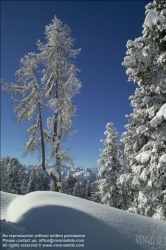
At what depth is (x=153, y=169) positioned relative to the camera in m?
7.83

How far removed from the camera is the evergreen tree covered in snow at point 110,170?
728 inches

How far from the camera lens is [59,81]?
40.5 feet

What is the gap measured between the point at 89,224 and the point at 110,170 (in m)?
14.5

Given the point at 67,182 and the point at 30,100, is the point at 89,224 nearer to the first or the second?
the point at 30,100

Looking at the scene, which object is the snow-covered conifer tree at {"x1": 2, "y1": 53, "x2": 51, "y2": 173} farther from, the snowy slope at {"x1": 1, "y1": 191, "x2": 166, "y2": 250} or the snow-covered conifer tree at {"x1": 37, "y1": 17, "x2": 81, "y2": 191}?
the snowy slope at {"x1": 1, "y1": 191, "x2": 166, "y2": 250}

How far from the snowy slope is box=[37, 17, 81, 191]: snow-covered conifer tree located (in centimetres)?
617

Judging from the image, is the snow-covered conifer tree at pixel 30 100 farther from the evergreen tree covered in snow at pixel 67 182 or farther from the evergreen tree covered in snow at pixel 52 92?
the evergreen tree covered in snow at pixel 67 182

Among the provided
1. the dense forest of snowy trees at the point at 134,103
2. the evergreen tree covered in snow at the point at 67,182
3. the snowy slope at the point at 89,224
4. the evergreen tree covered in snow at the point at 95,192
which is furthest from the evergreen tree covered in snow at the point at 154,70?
the evergreen tree covered in snow at the point at 95,192

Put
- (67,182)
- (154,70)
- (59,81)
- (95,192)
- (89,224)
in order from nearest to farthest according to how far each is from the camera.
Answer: (89,224) → (154,70) → (59,81) → (95,192) → (67,182)

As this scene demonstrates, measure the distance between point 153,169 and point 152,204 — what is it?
11.4ft

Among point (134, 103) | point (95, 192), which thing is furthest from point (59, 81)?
point (95, 192)

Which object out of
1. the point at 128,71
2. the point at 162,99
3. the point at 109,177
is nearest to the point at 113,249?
the point at 162,99

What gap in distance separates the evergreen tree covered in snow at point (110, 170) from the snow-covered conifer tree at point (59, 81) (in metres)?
7.89

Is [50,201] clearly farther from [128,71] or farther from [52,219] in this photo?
[128,71]
